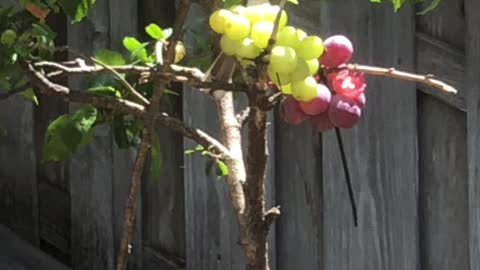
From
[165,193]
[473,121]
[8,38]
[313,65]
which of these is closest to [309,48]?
[313,65]

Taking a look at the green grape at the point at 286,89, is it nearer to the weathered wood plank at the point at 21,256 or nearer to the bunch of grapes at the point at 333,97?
the bunch of grapes at the point at 333,97

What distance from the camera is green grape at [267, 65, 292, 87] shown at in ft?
4.20

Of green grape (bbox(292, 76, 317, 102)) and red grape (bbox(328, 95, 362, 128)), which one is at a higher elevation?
green grape (bbox(292, 76, 317, 102))

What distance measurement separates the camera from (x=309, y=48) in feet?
4.30

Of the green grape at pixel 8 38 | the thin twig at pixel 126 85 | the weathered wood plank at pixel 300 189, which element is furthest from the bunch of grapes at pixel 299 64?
the weathered wood plank at pixel 300 189

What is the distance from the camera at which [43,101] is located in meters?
4.26

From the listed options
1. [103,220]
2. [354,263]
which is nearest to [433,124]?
[354,263]

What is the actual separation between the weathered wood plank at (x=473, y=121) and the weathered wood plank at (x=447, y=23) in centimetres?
5

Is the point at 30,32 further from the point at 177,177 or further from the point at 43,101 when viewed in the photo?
the point at 43,101

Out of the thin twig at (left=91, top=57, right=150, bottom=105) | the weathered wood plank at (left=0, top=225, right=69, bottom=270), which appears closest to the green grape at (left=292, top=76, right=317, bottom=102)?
the thin twig at (left=91, top=57, right=150, bottom=105)

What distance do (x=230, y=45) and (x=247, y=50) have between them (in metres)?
0.02

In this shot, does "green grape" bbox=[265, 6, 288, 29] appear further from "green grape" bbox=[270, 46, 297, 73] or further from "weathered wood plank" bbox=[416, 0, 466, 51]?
"weathered wood plank" bbox=[416, 0, 466, 51]

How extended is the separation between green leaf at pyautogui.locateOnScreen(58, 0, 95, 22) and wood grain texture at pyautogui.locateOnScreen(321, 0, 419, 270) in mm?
1231

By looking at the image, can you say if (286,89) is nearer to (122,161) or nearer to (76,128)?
(76,128)
